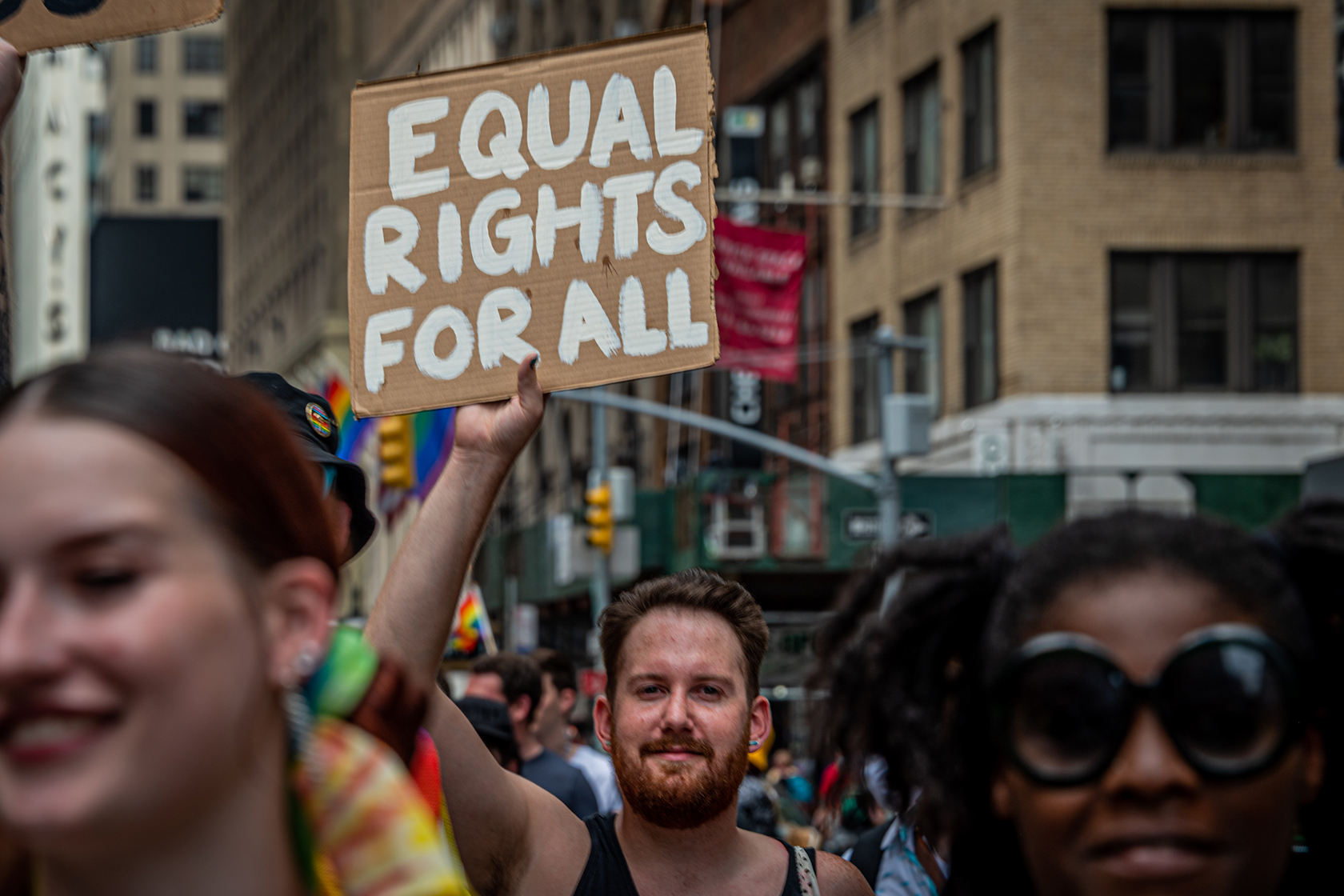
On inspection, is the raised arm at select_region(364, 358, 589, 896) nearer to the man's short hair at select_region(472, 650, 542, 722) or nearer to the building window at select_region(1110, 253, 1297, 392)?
the man's short hair at select_region(472, 650, 542, 722)

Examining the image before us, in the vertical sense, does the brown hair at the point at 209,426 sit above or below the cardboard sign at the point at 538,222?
below

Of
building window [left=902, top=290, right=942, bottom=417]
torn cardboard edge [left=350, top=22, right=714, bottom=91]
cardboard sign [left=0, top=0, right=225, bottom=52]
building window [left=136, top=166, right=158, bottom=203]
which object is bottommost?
torn cardboard edge [left=350, top=22, right=714, bottom=91]

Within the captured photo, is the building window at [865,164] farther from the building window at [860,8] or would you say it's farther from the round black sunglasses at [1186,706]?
the round black sunglasses at [1186,706]

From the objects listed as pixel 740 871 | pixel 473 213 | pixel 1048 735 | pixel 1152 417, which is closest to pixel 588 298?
pixel 473 213

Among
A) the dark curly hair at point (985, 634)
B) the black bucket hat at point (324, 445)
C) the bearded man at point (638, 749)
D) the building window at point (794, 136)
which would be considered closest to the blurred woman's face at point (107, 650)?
the dark curly hair at point (985, 634)

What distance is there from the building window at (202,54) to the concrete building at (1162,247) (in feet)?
314

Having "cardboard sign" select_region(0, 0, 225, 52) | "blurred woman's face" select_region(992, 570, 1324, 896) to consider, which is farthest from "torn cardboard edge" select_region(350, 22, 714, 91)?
"blurred woman's face" select_region(992, 570, 1324, 896)

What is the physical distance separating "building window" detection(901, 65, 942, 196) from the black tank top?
2573 centimetres

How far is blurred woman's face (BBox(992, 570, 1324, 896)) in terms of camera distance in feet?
6.96

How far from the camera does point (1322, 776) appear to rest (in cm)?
231

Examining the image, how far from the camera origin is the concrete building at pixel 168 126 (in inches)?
4535

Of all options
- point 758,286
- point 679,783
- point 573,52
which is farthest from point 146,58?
point 679,783

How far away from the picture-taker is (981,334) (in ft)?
92.8

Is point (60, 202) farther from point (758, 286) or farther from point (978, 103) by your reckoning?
point (758, 286)
